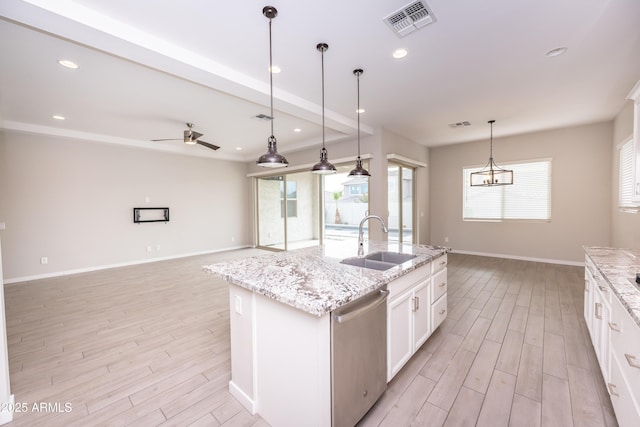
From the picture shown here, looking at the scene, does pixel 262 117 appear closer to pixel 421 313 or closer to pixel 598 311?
pixel 421 313

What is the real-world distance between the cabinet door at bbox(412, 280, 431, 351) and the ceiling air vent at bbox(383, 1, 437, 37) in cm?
215

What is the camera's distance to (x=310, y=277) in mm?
1747

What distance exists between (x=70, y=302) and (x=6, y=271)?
7.26 feet

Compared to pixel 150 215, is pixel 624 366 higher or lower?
lower

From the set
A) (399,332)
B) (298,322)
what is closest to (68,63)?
(298,322)

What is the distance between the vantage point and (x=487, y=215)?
6328 millimetres

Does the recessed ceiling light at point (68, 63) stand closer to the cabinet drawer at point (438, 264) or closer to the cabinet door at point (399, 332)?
the cabinet door at point (399, 332)

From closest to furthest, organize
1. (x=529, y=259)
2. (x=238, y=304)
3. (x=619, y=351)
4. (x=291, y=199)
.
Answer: (x=619, y=351)
(x=238, y=304)
(x=529, y=259)
(x=291, y=199)

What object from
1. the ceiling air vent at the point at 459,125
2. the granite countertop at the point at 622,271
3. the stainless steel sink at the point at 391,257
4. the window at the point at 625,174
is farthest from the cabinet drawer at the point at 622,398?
the ceiling air vent at the point at 459,125

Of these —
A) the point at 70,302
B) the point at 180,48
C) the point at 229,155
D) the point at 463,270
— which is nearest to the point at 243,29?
the point at 180,48

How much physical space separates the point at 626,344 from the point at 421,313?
3.87ft

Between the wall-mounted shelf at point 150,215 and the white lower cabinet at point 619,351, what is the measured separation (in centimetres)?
737

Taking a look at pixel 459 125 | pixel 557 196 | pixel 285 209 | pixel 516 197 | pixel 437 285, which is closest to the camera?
pixel 437 285

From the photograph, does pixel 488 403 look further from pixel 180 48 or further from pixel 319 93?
pixel 180 48
